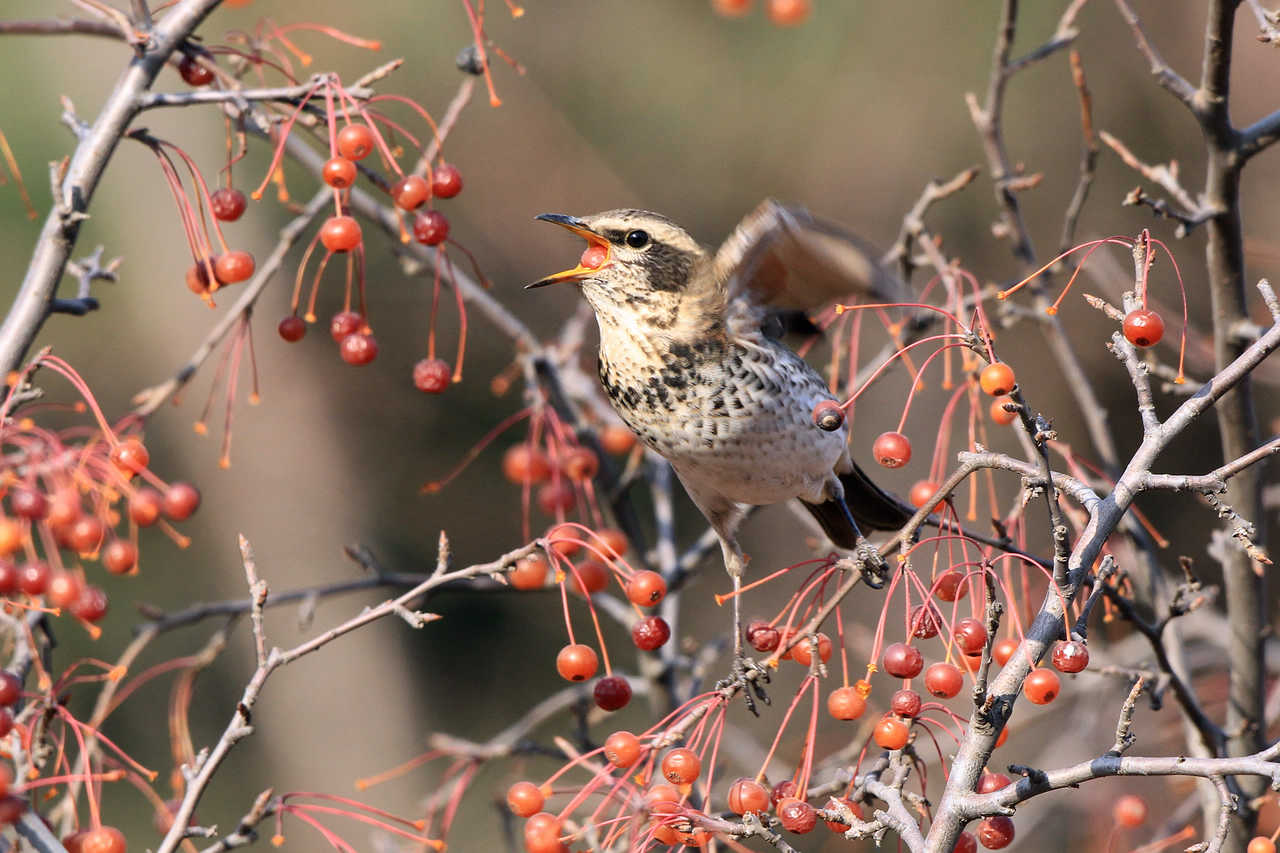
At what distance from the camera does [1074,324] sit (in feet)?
19.8

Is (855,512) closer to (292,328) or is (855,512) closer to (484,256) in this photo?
(292,328)

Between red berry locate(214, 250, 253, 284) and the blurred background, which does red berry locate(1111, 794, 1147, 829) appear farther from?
the blurred background

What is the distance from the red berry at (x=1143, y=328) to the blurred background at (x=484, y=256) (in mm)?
4007

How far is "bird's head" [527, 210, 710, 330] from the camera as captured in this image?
2373mm

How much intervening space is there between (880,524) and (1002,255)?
380cm

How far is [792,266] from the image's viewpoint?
220 centimetres

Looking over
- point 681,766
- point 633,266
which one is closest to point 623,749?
point 681,766

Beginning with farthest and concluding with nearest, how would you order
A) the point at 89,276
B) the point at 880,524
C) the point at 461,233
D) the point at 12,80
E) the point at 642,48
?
the point at 642,48 → the point at 461,233 → the point at 12,80 → the point at 880,524 → the point at 89,276

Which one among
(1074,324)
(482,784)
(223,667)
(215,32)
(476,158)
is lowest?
(482,784)

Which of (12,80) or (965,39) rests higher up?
(965,39)

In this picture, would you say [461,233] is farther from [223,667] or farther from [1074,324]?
[1074,324]

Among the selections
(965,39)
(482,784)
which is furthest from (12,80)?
(965,39)

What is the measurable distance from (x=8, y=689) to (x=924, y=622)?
1.13 meters

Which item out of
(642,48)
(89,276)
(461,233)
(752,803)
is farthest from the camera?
(642,48)
